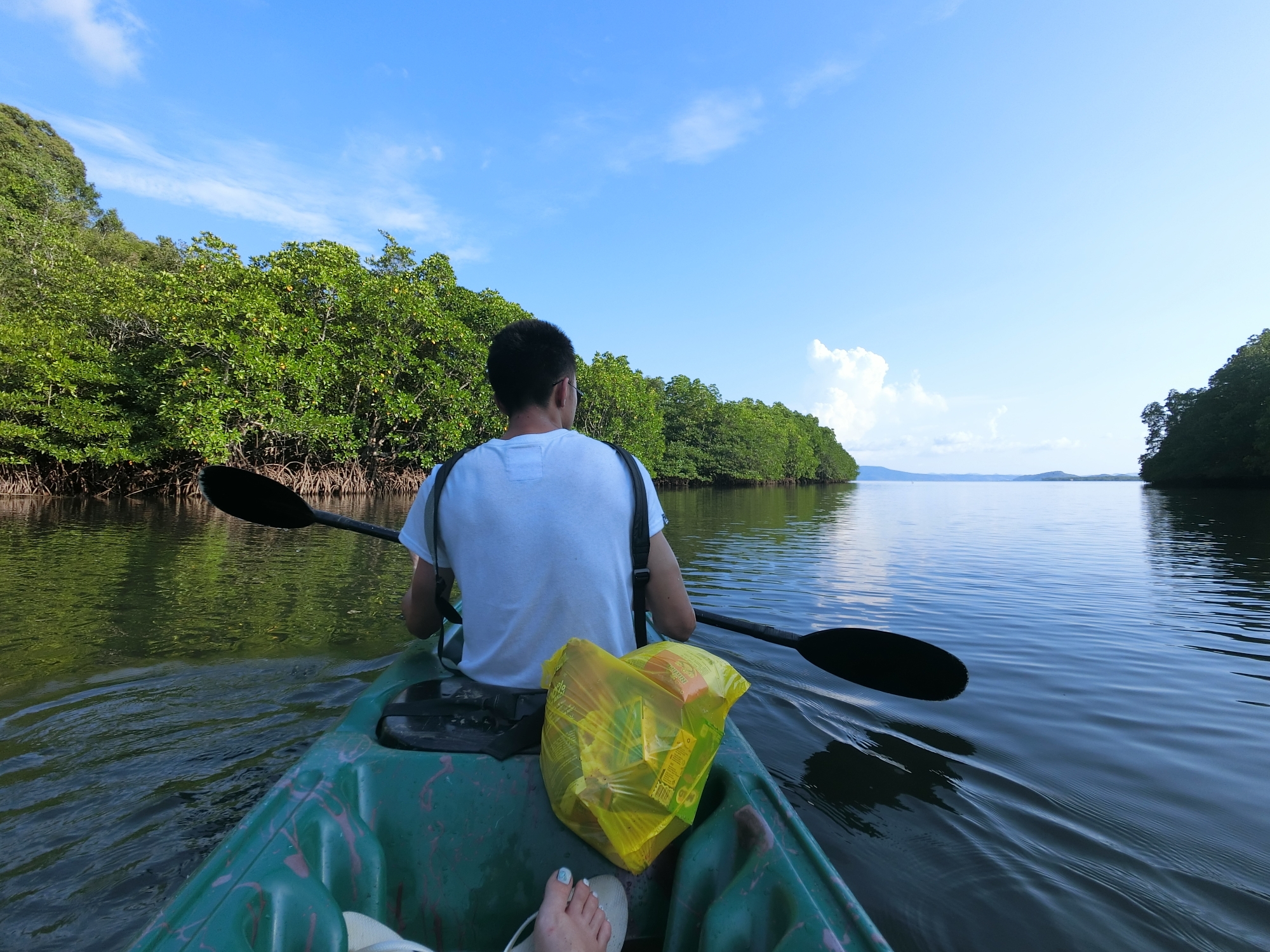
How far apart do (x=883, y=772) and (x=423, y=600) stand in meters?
2.54

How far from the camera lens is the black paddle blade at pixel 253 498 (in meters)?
3.31

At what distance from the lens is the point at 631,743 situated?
4.35 feet

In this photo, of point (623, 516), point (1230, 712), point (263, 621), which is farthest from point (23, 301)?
point (1230, 712)

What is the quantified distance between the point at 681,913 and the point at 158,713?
3616 mm

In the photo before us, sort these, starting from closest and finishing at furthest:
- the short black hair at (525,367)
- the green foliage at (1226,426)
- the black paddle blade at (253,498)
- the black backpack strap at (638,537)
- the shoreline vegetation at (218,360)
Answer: the black backpack strap at (638,537) < the short black hair at (525,367) < the black paddle blade at (253,498) < the shoreline vegetation at (218,360) < the green foliage at (1226,426)

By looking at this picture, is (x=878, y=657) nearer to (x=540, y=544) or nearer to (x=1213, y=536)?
(x=540, y=544)

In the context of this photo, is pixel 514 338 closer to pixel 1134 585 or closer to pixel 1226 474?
pixel 1134 585

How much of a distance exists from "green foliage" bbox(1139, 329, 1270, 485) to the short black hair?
173ft

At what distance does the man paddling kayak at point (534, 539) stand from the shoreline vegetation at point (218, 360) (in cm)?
1798

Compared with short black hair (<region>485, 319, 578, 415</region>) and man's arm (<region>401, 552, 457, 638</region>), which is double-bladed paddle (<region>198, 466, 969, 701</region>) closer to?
man's arm (<region>401, 552, 457, 638</region>)

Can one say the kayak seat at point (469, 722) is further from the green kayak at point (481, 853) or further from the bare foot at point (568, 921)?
the bare foot at point (568, 921)

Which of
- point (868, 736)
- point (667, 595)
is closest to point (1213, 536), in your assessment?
point (868, 736)

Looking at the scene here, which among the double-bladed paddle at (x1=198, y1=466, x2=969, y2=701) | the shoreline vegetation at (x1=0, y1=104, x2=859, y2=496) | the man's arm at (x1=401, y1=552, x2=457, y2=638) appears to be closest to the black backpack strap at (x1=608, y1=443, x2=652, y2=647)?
the man's arm at (x1=401, y1=552, x2=457, y2=638)

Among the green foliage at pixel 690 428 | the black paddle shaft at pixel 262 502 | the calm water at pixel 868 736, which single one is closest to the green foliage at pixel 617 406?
the green foliage at pixel 690 428
